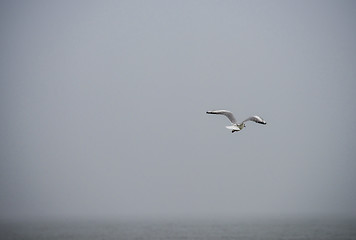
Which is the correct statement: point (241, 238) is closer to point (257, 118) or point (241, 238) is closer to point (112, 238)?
point (112, 238)

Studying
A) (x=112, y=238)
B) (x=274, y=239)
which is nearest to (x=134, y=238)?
(x=112, y=238)

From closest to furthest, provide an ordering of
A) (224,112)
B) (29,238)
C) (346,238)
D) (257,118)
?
1. (257,118)
2. (224,112)
3. (346,238)
4. (29,238)

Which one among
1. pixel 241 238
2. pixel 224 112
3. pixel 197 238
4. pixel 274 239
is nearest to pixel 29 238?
pixel 197 238

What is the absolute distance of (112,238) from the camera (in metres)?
120

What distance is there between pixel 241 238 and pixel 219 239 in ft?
20.9

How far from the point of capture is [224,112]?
105 feet

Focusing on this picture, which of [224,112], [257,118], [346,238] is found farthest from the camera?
[346,238]

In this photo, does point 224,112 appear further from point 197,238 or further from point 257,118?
point 197,238

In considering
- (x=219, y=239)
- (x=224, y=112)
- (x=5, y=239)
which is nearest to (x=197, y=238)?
(x=219, y=239)

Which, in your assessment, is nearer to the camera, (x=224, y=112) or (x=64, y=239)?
(x=224, y=112)

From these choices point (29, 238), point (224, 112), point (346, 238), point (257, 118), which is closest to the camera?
point (257, 118)

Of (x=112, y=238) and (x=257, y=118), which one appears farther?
(x=112, y=238)

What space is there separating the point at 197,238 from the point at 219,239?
6833 mm

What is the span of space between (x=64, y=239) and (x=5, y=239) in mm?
13696
